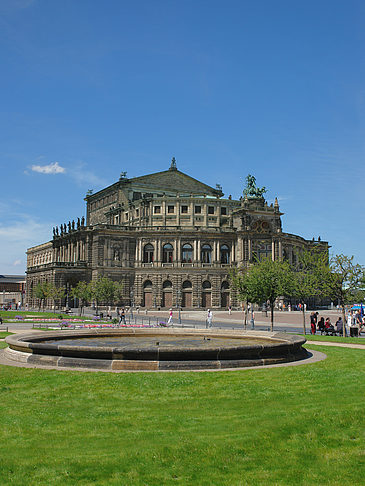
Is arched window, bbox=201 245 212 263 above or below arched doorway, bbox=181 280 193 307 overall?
above

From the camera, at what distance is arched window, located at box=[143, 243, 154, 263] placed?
313 feet

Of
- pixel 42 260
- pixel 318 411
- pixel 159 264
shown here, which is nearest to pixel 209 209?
pixel 159 264

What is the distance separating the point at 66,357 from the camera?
611 inches

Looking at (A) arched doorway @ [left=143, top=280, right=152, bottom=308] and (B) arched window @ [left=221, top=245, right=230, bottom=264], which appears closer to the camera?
(A) arched doorway @ [left=143, top=280, right=152, bottom=308]

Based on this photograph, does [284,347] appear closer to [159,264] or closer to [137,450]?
[137,450]

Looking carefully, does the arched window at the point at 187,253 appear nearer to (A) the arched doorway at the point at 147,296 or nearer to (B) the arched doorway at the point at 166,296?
(B) the arched doorway at the point at 166,296

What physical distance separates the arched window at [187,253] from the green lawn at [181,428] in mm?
80018

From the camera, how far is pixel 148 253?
314 ft

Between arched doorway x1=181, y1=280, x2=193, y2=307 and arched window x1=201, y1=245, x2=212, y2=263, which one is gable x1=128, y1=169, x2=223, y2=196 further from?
arched doorway x1=181, y1=280, x2=193, y2=307

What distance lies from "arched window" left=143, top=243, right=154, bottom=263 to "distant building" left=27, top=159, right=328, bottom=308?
1.6 inches

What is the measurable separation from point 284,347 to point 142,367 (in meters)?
5.32

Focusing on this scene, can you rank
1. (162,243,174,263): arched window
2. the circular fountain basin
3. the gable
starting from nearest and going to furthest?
the circular fountain basin, (162,243,174,263): arched window, the gable

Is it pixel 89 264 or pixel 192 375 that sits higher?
pixel 89 264

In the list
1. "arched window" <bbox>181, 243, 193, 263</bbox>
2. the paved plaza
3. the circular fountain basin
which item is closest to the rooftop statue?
"arched window" <bbox>181, 243, 193, 263</bbox>
